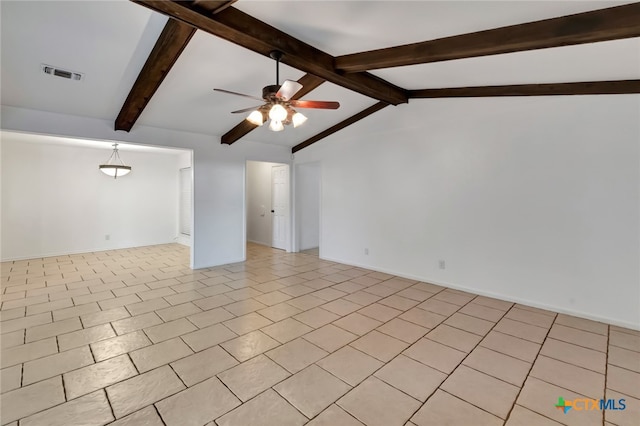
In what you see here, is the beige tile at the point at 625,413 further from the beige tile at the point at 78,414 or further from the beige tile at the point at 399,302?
the beige tile at the point at 78,414

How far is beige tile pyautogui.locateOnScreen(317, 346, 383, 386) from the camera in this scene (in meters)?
2.25

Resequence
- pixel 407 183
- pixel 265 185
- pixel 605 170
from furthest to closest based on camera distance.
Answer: pixel 265 185 < pixel 407 183 < pixel 605 170

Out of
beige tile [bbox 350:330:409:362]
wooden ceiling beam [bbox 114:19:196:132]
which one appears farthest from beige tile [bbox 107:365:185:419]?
wooden ceiling beam [bbox 114:19:196:132]

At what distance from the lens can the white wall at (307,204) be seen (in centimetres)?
698

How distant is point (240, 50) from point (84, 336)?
3308 mm

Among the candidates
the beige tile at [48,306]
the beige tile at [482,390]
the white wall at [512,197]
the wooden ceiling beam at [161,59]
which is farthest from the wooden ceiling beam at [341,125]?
the beige tile at [48,306]

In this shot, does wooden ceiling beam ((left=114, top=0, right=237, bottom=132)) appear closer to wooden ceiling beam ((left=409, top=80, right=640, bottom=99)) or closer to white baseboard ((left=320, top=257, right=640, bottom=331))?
wooden ceiling beam ((left=409, top=80, right=640, bottom=99))

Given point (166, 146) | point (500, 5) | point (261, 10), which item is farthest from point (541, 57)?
point (166, 146)

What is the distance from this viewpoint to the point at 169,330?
9.78 ft

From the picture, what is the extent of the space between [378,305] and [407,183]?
2128mm

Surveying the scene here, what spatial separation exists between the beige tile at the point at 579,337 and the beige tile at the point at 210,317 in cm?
348

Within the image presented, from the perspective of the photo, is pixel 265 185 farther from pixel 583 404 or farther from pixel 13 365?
pixel 583 404

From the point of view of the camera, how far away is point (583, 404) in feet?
6.46

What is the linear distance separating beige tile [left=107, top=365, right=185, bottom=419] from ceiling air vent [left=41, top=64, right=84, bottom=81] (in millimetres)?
3199
